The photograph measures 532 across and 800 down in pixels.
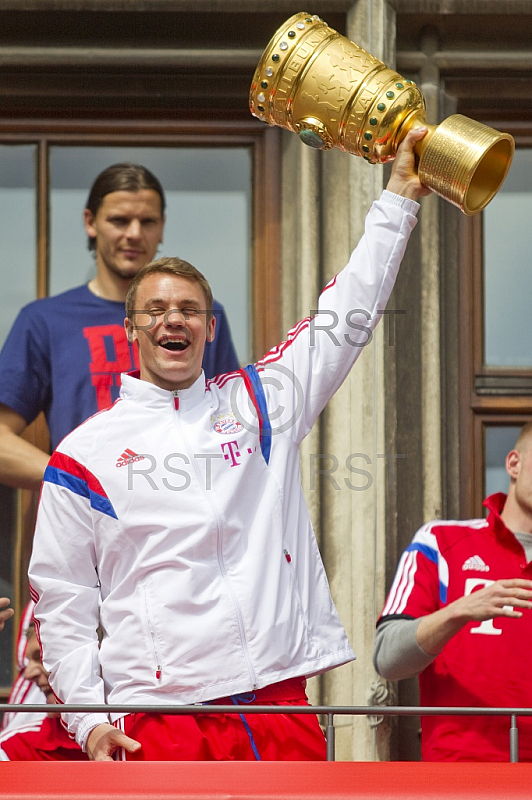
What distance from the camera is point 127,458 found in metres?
3.39

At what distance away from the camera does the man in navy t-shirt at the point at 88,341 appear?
4336 mm

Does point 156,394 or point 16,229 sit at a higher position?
point 16,229

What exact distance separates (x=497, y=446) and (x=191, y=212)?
1.33m

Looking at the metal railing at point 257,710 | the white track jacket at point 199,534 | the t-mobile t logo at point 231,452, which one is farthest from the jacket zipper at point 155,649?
the t-mobile t logo at point 231,452

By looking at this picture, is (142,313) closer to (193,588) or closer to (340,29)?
(193,588)

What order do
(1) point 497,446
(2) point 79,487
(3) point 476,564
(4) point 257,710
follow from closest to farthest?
(4) point 257,710 → (2) point 79,487 → (3) point 476,564 → (1) point 497,446

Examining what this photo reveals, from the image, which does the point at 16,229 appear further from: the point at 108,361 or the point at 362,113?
the point at 362,113

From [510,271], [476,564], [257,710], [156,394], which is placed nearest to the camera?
[257,710]

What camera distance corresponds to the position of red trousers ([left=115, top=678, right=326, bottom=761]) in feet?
10.5

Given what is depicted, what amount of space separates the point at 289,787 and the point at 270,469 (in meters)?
0.83

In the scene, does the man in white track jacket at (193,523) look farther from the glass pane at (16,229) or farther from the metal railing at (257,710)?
the glass pane at (16,229)

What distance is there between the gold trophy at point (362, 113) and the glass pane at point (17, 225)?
4.61 ft

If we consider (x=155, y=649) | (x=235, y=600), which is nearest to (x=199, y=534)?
(x=235, y=600)

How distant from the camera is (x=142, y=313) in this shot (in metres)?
3.55
